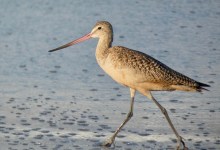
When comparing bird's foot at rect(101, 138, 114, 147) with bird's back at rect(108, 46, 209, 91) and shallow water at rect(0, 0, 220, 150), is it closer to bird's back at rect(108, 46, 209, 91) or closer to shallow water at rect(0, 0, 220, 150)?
shallow water at rect(0, 0, 220, 150)

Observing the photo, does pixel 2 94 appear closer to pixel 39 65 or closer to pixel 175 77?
pixel 39 65

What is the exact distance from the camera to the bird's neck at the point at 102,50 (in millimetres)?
8219

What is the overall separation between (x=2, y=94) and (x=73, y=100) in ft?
2.65

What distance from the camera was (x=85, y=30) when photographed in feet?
38.7

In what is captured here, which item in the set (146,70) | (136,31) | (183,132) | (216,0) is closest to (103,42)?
(146,70)

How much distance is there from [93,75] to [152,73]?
1.99 meters

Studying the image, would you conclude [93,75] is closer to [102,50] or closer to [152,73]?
[102,50]

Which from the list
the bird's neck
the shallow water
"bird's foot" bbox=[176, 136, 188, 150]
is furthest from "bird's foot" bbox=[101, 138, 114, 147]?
the bird's neck

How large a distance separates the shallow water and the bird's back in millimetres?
460

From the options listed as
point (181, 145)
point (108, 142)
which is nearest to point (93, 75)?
point (108, 142)

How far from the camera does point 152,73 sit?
26.2 ft

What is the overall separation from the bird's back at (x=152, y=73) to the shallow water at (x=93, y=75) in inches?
18.1

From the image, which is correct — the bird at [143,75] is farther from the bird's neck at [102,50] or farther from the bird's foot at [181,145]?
the bird's foot at [181,145]

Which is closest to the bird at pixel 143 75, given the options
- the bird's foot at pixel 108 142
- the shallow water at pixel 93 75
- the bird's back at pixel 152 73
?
the bird's back at pixel 152 73
